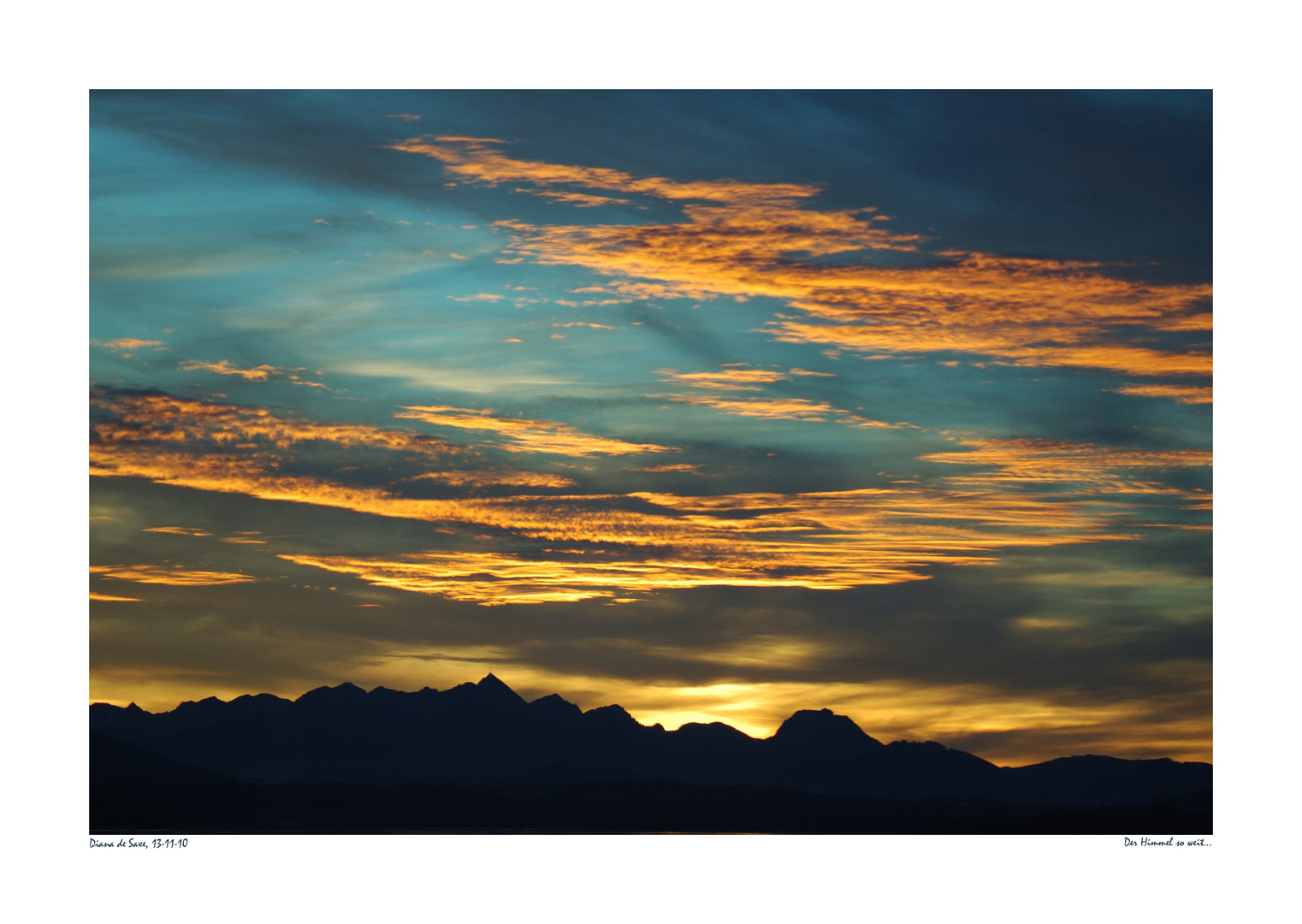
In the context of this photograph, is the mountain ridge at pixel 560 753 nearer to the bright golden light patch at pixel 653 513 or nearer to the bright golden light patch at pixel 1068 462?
the bright golden light patch at pixel 653 513

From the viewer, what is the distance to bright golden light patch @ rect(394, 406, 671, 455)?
1494cm

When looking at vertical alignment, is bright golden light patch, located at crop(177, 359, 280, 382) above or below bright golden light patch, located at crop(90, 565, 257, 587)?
above

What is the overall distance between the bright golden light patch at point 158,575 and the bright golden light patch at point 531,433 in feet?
9.52

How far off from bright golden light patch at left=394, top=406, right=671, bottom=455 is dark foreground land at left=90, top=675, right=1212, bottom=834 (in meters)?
2.84

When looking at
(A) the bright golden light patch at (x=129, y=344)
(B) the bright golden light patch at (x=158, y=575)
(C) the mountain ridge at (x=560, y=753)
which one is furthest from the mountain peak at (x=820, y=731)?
(A) the bright golden light patch at (x=129, y=344)

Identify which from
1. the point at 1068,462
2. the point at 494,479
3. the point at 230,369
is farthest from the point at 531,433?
the point at 1068,462

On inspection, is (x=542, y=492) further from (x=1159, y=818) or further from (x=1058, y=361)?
(x=1159, y=818)

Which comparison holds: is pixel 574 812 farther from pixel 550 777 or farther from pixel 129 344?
pixel 129 344

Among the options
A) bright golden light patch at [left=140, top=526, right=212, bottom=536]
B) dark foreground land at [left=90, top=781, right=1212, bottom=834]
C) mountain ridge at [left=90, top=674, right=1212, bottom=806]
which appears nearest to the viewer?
dark foreground land at [left=90, top=781, right=1212, bottom=834]

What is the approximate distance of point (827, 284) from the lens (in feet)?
50.0

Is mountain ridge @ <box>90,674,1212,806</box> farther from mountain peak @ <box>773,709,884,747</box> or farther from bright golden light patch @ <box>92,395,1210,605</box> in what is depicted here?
bright golden light patch @ <box>92,395,1210,605</box>

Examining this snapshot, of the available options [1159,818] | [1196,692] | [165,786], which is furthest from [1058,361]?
[165,786]

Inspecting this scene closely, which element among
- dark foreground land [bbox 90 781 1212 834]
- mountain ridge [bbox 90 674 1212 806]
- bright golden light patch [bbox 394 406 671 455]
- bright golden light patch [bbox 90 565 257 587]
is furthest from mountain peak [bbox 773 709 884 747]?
bright golden light patch [bbox 90 565 257 587]

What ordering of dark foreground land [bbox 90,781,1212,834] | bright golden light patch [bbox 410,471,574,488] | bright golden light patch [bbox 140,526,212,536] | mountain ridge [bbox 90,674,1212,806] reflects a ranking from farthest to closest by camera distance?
bright golden light patch [bbox 410,471,574,488] → bright golden light patch [bbox 140,526,212,536] → mountain ridge [bbox 90,674,1212,806] → dark foreground land [bbox 90,781,1212,834]
